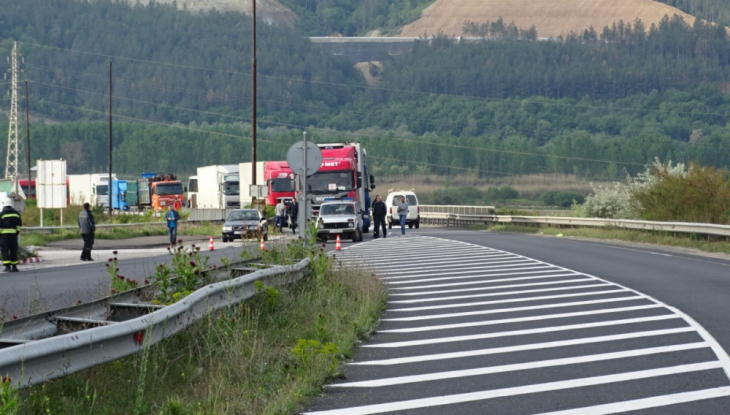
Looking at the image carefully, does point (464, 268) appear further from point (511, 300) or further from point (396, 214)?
point (396, 214)

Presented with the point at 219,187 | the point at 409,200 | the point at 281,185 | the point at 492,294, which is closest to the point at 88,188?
the point at 219,187

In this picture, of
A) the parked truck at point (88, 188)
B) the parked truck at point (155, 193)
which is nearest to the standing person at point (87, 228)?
the parked truck at point (155, 193)

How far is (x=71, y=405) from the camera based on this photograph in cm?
783

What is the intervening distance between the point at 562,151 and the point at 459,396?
159 meters

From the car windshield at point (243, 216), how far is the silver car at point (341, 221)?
3.74m

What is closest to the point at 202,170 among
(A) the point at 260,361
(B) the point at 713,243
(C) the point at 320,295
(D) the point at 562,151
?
(B) the point at 713,243

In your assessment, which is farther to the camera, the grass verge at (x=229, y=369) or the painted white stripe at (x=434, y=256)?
the painted white stripe at (x=434, y=256)

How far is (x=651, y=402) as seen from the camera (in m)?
9.03

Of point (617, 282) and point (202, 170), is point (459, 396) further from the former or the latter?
point (202, 170)

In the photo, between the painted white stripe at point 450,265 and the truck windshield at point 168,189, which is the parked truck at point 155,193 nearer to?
the truck windshield at point 168,189

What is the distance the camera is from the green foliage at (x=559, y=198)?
130 metres

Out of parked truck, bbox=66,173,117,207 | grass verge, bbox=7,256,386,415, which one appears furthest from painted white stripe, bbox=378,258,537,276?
parked truck, bbox=66,173,117,207

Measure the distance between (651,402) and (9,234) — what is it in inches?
790

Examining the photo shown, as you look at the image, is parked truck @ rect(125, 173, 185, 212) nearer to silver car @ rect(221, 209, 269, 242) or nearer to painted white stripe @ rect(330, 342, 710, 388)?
silver car @ rect(221, 209, 269, 242)
